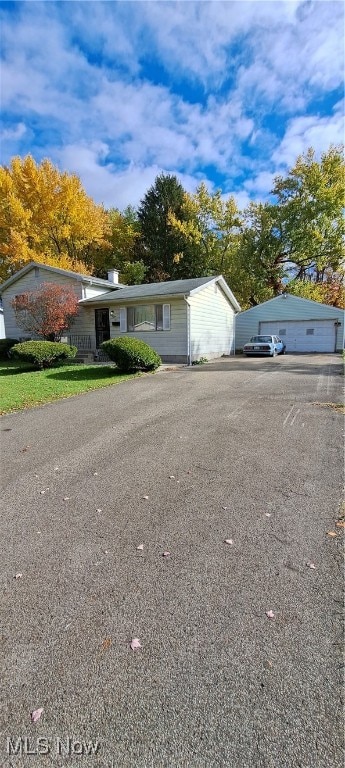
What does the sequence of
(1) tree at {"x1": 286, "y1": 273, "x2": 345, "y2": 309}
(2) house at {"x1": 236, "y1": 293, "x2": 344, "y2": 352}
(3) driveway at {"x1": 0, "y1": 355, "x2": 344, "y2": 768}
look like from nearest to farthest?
(3) driveway at {"x1": 0, "y1": 355, "x2": 344, "y2": 768} < (2) house at {"x1": 236, "y1": 293, "x2": 344, "y2": 352} < (1) tree at {"x1": 286, "y1": 273, "x2": 345, "y2": 309}

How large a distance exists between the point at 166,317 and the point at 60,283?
5.93m

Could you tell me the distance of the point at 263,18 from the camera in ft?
20.7

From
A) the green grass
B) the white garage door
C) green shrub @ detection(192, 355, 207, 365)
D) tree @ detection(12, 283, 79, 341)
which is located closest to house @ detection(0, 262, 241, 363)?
green shrub @ detection(192, 355, 207, 365)

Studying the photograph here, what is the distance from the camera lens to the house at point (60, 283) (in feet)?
54.9

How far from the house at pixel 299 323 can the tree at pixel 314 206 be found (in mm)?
8698

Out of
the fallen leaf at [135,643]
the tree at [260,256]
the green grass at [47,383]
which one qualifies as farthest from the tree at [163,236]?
the fallen leaf at [135,643]

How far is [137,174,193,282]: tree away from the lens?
29969mm

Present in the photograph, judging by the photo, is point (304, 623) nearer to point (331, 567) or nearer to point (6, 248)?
point (331, 567)

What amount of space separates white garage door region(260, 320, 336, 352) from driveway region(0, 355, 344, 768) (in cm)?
1882

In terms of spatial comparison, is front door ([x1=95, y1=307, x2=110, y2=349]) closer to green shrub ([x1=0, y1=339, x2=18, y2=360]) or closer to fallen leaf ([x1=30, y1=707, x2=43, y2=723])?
green shrub ([x1=0, y1=339, x2=18, y2=360])

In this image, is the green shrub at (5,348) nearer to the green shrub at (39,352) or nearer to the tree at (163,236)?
the green shrub at (39,352)

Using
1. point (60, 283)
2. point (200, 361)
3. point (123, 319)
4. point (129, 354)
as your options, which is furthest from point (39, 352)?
point (200, 361)

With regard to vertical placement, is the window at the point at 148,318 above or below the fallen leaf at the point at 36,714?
above

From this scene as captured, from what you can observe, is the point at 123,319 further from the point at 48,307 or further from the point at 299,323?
the point at 299,323
